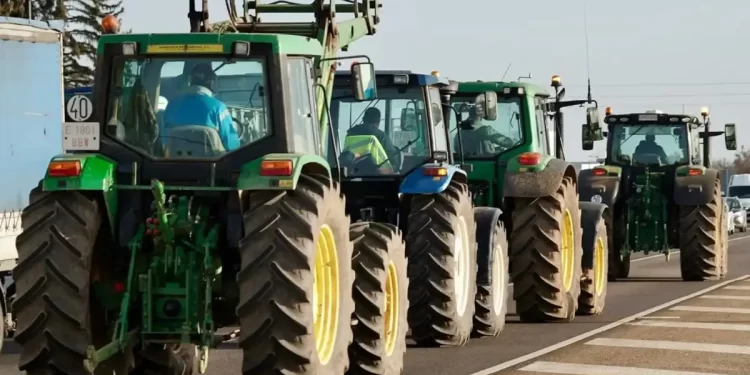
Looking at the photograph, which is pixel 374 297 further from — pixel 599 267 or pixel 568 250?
pixel 599 267

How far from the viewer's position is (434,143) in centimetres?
1602

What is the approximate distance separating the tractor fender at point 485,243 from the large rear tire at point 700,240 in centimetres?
956

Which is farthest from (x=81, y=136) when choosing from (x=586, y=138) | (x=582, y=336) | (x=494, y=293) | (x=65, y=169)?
(x=586, y=138)

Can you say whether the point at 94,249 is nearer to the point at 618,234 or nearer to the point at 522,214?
the point at 522,214

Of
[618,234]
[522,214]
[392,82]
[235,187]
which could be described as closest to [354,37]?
[392,82]

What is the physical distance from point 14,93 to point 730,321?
8.05 metres

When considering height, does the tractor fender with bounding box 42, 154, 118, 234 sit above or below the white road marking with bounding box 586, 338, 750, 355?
above

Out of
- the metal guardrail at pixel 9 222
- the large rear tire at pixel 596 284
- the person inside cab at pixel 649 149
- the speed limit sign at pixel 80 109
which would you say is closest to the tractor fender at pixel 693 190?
the person inside cab at pixel 649 149

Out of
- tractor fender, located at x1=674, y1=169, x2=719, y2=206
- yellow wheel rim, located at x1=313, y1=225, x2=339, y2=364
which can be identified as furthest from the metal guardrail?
tractor fender, located at x1=674, y1=169, x2=719, y2=206

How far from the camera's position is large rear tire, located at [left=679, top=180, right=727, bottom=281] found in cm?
2545

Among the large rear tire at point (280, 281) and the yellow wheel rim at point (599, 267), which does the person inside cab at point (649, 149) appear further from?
the large rear tire at point (280, 281)

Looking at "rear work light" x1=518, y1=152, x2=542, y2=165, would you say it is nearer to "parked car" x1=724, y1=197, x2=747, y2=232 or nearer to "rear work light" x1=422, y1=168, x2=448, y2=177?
"rear work light" x1=422, y1=168, x2=448, y2=177

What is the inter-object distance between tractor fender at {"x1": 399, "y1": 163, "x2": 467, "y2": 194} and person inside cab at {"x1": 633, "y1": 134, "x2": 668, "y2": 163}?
1204 cm

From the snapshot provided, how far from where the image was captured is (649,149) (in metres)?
27.0
